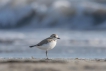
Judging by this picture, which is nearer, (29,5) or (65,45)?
(65,45)

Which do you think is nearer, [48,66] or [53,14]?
[48,66]

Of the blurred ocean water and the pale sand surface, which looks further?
the blurred ocean water

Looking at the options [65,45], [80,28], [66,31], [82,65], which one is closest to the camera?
[82,65]

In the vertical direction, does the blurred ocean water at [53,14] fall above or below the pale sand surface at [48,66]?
above

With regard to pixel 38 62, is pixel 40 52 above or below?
above

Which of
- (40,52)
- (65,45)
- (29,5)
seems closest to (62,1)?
(29,5)

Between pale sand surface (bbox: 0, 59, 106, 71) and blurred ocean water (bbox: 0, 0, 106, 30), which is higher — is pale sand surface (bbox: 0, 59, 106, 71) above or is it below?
below

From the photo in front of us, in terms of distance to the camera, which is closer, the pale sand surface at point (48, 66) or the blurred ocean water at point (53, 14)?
the pale sand surface at point (48, 66)

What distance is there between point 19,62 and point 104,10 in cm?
1765

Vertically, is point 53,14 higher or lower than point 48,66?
higher

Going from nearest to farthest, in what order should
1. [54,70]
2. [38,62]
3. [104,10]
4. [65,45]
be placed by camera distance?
[54,70] < [38,62] < [65,45] < [104,10]

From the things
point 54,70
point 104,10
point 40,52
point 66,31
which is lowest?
point 54,70

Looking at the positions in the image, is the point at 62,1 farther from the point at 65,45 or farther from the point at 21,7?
the point at 65,45

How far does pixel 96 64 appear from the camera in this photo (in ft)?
23.3
